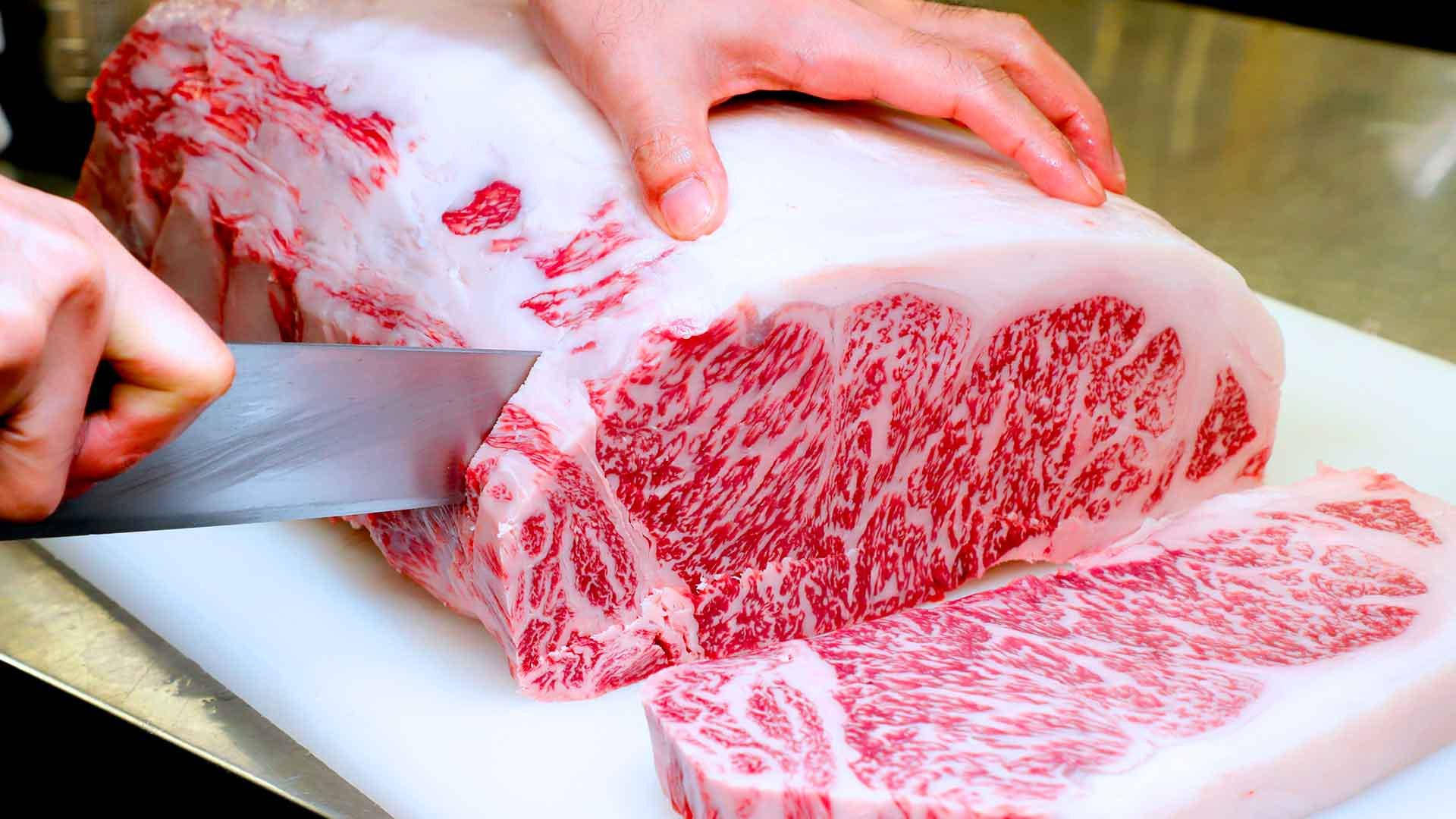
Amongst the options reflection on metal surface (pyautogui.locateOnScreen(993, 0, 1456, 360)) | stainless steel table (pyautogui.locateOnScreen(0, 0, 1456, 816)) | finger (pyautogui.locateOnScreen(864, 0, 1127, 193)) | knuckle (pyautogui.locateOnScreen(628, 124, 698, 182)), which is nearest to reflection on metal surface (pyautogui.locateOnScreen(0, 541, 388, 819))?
stainless steel table (pyautogui.locateOnScreen(0, 0, 1456, 816))

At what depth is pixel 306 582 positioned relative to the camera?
1.87 meters

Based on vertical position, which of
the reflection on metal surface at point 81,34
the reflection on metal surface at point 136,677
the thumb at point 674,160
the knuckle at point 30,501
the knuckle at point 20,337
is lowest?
the reflection on metal surface at point 136,677

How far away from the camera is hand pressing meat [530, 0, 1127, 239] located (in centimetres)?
162

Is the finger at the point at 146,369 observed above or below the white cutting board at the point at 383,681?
above

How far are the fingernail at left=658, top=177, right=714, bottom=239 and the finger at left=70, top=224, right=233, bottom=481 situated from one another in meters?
0.59

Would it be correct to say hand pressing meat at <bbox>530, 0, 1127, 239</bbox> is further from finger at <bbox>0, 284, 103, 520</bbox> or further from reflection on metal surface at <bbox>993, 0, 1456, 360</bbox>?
reflection on metal surface at <bbox>993, 0, 1456, 360</bbox>

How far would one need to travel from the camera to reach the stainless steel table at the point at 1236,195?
1640 mm

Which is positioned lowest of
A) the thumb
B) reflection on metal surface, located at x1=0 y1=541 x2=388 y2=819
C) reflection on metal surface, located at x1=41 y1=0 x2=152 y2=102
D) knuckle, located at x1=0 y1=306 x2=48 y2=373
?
reflection on metal surface, located at x1=0 y1=541 x2=388 y2=819

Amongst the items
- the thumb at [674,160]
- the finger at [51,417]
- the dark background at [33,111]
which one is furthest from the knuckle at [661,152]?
the dark background at [33,111]

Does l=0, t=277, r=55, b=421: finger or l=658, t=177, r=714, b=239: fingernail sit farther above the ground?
l=0, t=277, r=55, b=421: finger

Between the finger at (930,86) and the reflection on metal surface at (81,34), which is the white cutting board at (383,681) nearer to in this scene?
the finger at (930,86)

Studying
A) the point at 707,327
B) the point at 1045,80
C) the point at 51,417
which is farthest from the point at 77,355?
the point at 1045,80

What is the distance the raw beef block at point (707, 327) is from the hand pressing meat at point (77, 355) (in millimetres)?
484

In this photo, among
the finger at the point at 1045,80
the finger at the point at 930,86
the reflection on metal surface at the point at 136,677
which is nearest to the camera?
the reflection on metal surface at the point at 136,677
